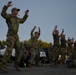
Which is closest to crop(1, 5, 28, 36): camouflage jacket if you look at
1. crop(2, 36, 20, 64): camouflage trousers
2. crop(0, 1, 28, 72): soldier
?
crop(0, 1, 28, 72): soldier

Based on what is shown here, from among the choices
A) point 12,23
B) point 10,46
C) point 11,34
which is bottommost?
point 10,46

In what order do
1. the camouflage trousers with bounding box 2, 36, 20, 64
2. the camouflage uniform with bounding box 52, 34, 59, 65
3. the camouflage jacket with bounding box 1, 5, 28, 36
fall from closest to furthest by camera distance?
the camouflage trousers with bounding box 2, 36, 20, 64
the camouflage jacket with bounding box 1, 5, 28, 36
the camouflage uniform with bounding box 52, 34, 59, 65

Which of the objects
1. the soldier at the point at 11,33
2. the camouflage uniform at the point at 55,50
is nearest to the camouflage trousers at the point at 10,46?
the soldier at the point at 11,33

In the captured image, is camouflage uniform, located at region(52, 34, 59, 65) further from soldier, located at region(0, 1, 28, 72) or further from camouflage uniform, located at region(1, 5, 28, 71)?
camouflage uniform, located at region(1, 5, 28, 71)

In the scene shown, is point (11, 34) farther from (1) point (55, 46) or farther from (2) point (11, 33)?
(1) point (55, 46)

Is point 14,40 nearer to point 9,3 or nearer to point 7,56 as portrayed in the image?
point 7,56

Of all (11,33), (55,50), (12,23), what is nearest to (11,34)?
(11,33)

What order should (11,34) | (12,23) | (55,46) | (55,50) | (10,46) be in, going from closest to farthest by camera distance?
(10,46)
(11,34)
(12,23)
(55,50)
(55,46)

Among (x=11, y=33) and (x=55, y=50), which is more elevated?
(x=11, y=33)

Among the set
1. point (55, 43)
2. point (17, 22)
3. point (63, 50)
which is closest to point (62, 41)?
point (63, 50)

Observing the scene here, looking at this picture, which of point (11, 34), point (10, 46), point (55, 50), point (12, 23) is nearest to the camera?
point (10, 46)

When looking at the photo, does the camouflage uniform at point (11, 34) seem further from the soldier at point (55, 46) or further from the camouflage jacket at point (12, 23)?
the soldier at point (55, 46)

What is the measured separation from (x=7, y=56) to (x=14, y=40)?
59 centimetres

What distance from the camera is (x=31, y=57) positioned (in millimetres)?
15906
